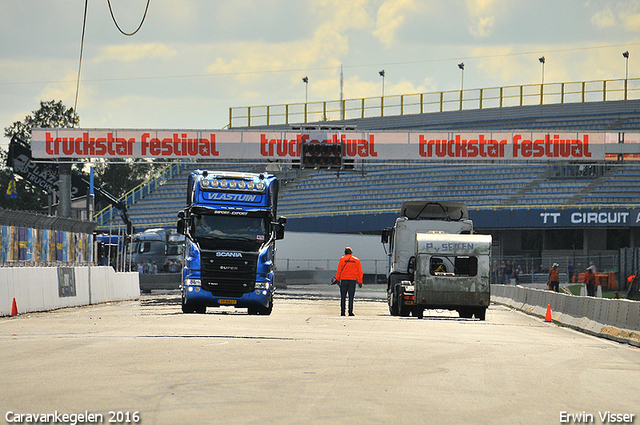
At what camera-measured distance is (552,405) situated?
8273mm

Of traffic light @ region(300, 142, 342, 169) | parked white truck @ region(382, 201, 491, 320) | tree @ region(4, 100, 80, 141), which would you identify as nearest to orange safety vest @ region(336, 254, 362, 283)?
parked white truck @ region(382, 201, 491, 320)

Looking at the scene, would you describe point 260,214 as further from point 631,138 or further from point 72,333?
point 631,138

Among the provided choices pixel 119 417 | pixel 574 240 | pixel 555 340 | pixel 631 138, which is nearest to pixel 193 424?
pixel 119 417

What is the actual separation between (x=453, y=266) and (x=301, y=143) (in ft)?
57.0

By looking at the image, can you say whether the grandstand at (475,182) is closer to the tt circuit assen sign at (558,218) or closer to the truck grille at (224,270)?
the tt circuit assen sign at (558,218)

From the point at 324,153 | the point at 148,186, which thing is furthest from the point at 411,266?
the point at 148,186

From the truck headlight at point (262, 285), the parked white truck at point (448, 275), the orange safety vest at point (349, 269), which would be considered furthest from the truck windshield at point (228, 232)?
the parked white truck at point (448, 275)

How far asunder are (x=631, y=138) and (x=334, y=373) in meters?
32.8

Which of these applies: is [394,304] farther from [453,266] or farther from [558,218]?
[558,218]

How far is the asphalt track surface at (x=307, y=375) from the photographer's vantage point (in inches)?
298

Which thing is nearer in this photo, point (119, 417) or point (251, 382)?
point (119, 417)

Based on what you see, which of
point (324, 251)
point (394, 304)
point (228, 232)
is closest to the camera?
point (228, 232)

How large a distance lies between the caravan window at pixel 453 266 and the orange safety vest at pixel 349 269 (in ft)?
6.03

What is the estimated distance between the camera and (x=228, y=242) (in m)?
21.8
